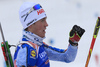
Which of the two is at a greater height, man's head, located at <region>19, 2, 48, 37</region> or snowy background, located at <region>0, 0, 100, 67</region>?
man's head, located at <region>19, 2, 48, 37</region>

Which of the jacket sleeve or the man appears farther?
the jacket sleeve

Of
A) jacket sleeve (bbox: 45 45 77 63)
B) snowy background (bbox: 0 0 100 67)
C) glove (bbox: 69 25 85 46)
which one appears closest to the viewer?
glove (bbox: 69 25 85 46)

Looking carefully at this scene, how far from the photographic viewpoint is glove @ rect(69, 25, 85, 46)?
2.75m

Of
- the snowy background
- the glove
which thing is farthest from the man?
the snowy background

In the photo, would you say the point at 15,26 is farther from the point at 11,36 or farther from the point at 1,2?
Answer: the point at 1,2

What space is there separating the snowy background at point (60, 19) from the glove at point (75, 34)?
2.43 m

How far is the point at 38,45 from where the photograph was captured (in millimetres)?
2852

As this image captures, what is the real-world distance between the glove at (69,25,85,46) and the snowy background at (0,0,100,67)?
2429mm

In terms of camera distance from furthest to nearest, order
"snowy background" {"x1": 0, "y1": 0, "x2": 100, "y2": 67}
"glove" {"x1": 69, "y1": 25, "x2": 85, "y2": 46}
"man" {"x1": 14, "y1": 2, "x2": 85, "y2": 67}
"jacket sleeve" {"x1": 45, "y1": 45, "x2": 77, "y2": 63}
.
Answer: "snowy background" {"x1": 0, "y1": 0, "x2": 100, "y2": 67}
"jacket sleeve" {"x1": 45, "y1": 45, "x2": 77, "y2": 63}
"glove" {"x1": 69, "y1": 25, "x2": 85, "y2": 46}
"man" {"x1": 14, "y1": 2, "x2": 85, "y2": 67}

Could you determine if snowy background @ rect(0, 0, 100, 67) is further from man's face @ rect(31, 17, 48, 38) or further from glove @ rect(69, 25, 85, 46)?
man's face @ rect(31, 17, 48, 38)

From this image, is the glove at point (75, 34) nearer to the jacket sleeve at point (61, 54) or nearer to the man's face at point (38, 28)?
the jacket sleeve at point (61, 54)

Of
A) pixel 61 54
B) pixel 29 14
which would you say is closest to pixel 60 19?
pixel 61 54

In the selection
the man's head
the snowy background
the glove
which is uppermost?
the man's head

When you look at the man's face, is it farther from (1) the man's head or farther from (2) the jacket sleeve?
Answer: (2) the jacket sleeve
